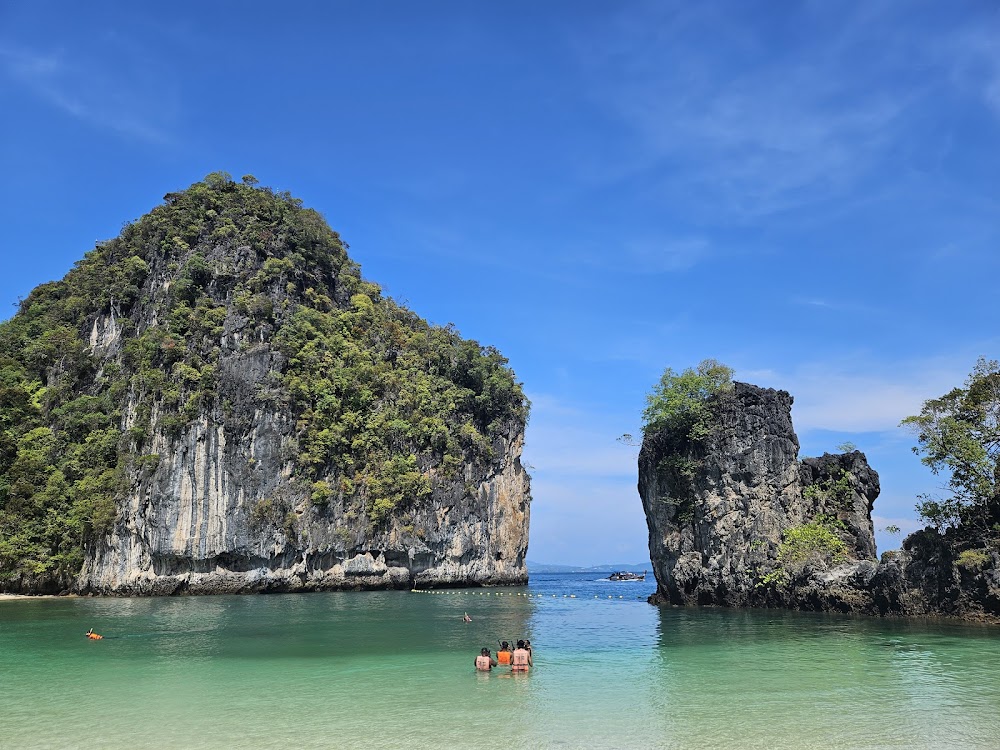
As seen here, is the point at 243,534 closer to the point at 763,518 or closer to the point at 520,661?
the point at 763,518

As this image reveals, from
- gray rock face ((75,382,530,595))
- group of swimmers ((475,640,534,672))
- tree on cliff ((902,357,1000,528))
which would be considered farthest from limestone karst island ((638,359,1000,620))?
gray rock face ((75,382,530,595))

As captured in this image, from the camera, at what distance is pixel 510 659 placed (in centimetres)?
1739

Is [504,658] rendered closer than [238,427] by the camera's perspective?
Yes

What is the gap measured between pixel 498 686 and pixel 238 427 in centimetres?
3685

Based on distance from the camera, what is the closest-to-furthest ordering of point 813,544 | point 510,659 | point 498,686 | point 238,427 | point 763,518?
1. point 498,686
2. point 510,659
3. point 813,544
4. point 763,518
5. point 238,427

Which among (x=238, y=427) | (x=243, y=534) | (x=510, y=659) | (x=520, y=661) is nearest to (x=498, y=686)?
(x=520, y=661)

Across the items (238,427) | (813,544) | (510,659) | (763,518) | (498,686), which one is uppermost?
(238,427)

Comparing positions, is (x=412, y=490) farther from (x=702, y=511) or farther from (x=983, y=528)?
(x=983, y=528)

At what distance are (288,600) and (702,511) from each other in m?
23.5

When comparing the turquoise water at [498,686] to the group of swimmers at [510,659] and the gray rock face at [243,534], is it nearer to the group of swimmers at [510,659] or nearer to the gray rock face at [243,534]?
the group of swimmers at [510,659]

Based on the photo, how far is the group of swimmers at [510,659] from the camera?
1686 centimetres

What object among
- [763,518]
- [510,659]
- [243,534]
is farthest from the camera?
[243,534]

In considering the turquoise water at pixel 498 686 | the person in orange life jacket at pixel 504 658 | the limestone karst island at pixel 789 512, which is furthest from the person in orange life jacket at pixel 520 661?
the limestone karst island at pixel 789 512

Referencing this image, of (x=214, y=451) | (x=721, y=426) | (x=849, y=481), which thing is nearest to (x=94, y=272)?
(x=214, y=451)
